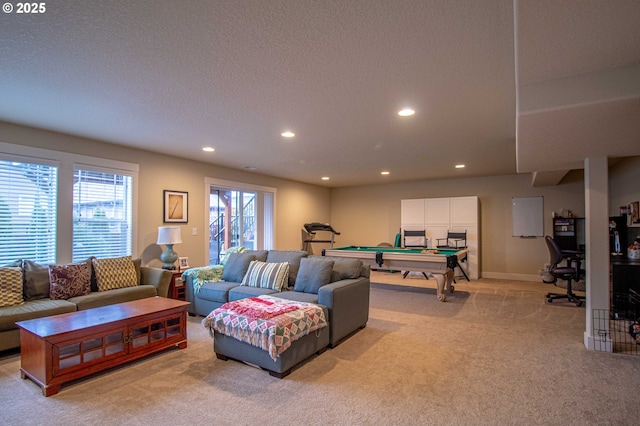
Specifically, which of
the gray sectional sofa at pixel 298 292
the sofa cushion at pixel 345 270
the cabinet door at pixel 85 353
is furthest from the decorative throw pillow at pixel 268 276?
the cabinet door at pixel 85 353

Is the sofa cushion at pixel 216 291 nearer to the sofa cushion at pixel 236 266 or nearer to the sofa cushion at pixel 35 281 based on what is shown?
the sofa cushion at pixel 236 266

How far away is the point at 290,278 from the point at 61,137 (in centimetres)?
350

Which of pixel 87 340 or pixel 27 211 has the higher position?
pixel 27 211

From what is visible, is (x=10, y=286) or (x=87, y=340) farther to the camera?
(x=10, y=286)

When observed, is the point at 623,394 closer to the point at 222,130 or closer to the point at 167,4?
the point at 167,4

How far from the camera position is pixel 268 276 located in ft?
13.8

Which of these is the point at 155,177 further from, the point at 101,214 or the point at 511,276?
the point at 511,276

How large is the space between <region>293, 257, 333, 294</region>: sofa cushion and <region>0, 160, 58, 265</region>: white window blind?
3190 millimetres

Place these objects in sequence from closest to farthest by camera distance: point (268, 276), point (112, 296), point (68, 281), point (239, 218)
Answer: point (68, 281)
point (112, 296)
point (268, 276)
point (239, 218)

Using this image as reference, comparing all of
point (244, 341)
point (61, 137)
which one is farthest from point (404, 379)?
point (61, 137)

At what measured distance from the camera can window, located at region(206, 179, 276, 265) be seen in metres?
7.01

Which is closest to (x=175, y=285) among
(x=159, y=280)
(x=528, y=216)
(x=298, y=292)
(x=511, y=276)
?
(x=159, y=280)

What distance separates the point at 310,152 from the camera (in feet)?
17.5

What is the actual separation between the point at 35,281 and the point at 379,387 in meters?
3.85
